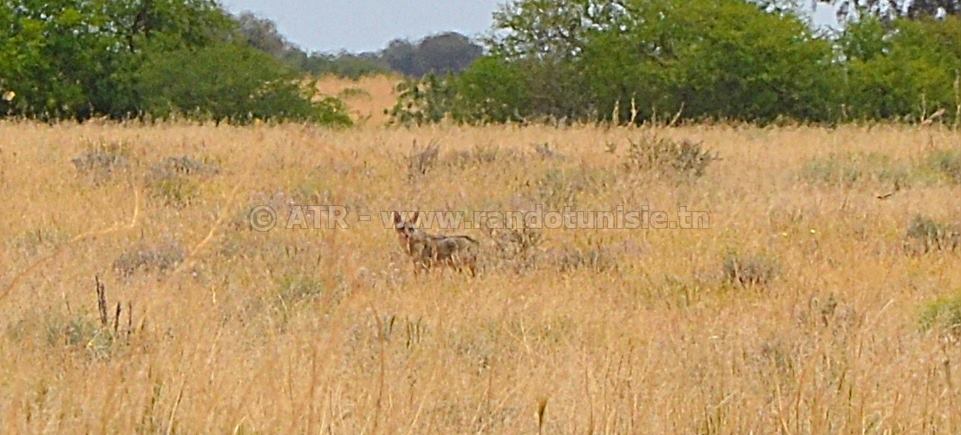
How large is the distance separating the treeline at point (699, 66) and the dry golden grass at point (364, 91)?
258 inches

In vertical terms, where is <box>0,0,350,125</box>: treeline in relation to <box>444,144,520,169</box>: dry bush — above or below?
above

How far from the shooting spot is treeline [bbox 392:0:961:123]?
64.5 ft

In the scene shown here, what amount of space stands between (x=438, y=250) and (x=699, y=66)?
573 inches

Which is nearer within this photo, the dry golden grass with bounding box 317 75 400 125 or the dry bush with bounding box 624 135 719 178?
the dry bush with bounding box 624 135 719 178

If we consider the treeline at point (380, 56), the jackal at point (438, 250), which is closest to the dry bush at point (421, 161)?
the jackal at point (438, 250)

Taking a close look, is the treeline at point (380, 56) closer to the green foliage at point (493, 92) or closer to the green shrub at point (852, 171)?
the green foliage at point (493, 92)

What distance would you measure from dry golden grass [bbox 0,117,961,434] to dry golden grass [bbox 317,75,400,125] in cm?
1851

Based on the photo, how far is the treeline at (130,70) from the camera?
66.9 ft

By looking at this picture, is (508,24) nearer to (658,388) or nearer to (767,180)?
(767,180)

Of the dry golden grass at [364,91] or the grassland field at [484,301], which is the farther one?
the dry golden grass at [364,91]

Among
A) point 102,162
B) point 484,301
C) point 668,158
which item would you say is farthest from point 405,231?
point 102,162

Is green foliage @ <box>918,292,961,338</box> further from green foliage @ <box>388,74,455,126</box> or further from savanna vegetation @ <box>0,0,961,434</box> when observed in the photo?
green foliage @ <box>388,74,455,126</box>

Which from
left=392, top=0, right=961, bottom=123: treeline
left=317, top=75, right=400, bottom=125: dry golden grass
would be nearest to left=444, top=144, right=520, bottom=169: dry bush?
left=392, top=0, right=961, bottom=123: treeline

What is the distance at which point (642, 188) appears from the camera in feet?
28.9
